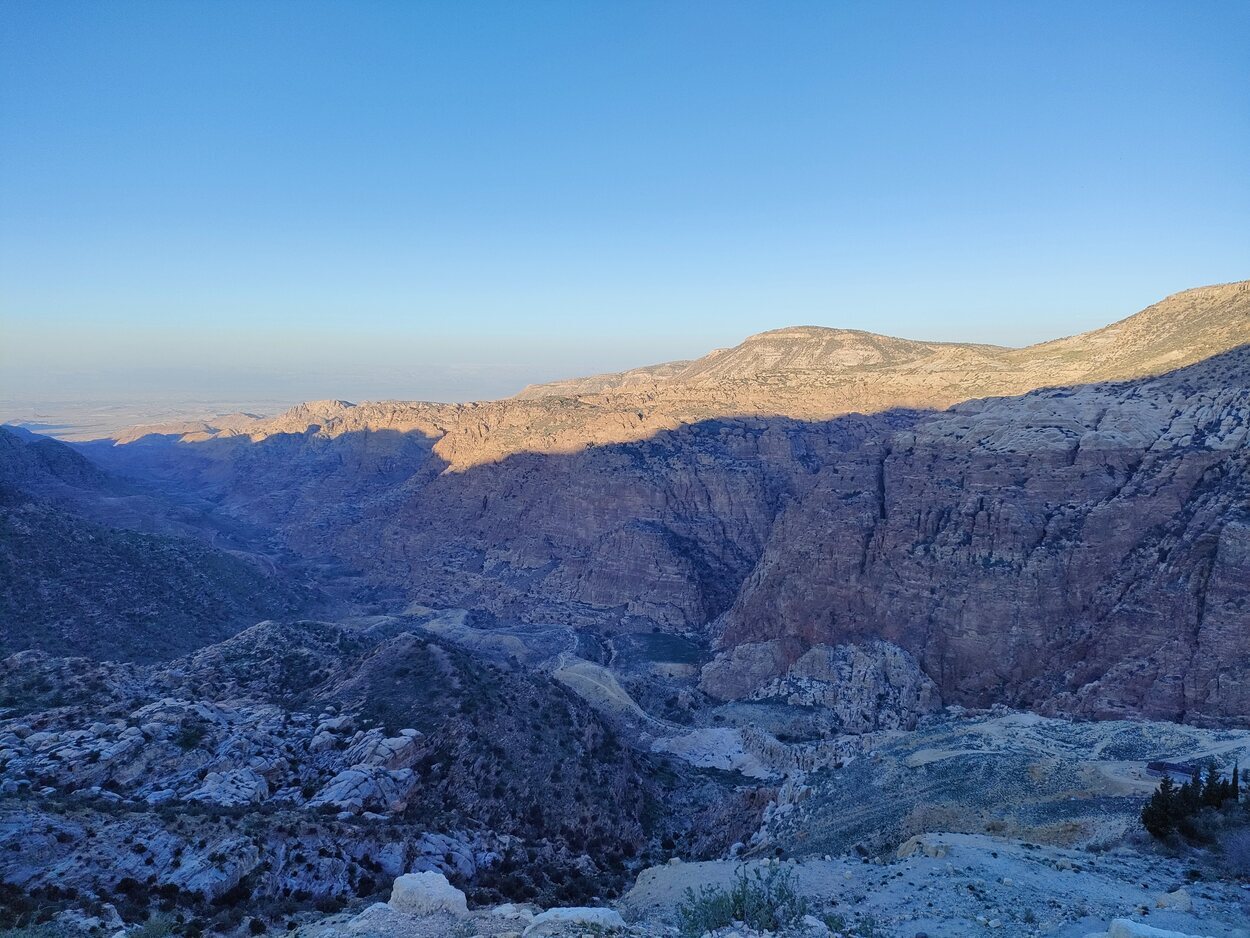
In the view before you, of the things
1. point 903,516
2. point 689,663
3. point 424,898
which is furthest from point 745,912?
point 689,663

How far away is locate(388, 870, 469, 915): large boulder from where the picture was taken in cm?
1308

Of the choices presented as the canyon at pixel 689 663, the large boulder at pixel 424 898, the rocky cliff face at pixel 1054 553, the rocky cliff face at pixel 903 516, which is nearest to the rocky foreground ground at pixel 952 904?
the large boulder at pixel 424 898

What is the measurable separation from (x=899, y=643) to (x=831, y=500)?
12.1m

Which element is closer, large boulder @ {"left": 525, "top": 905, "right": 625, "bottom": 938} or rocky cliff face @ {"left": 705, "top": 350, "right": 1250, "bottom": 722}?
large boulder @ {"left": 525, "top": 905, "right": 625, "bottom": 938}

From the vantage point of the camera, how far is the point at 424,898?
13203 millimetres

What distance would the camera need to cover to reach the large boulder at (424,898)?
13078mm

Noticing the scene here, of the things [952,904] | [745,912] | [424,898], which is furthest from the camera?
[424,898]

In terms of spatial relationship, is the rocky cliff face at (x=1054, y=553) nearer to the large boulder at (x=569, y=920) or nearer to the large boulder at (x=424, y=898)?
the large boulder at (x=569, y=920)

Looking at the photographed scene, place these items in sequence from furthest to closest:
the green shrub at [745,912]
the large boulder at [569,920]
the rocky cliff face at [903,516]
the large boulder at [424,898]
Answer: the rocky cliff face at [903,516] → the large boulder at [424,898] → the green shrub at [745,912] → the large boulder at [569,920]

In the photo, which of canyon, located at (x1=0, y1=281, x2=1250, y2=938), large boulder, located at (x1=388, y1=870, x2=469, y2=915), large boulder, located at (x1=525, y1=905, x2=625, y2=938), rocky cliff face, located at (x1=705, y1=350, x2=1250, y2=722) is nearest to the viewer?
large boulder, located at (x1=525, y1=905, x2=625, y2=938)

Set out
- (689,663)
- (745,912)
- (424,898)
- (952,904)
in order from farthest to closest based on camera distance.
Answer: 1. (689,663)
2. (424,898)
3. (952,904)
4. (745,912)

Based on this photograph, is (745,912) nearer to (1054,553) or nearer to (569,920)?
(569,920)

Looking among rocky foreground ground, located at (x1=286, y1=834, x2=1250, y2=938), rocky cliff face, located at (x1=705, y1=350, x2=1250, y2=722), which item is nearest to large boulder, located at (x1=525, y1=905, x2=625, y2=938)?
rocky foreground ground, located at (x1=286, y1=834, x2=1250, y2=938)

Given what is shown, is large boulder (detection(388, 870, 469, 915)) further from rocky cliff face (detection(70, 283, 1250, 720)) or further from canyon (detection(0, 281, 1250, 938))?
rocky cliff face (detection(70, 283, 1250, 720))
